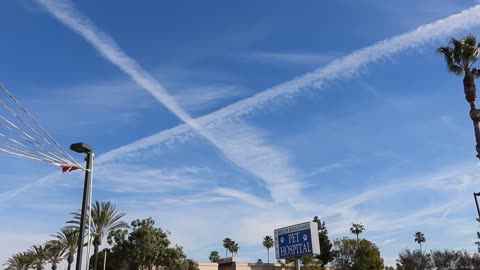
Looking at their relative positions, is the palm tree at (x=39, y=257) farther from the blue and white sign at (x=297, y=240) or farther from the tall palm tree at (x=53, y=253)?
the blue and white sign at (x=297, y=240)

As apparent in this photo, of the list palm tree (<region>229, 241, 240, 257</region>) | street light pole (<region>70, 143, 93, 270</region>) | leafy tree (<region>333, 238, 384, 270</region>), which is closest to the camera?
street light pole (<region>70, 143, 93, 270</region>)

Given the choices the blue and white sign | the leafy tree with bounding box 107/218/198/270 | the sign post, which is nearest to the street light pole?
the sign post

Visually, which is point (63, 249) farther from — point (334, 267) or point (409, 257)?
point (409, 257)

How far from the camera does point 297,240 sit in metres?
15.1

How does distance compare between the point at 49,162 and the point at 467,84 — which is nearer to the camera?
the point at 49,162

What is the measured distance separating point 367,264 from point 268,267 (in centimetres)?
1595

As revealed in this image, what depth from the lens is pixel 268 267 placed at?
73250 mm

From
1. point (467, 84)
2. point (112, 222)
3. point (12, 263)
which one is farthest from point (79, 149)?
point (12, 263)

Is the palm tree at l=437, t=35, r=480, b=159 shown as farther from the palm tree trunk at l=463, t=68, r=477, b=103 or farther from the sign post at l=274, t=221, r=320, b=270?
the sign post at l=274, t=221, r=320, b=270

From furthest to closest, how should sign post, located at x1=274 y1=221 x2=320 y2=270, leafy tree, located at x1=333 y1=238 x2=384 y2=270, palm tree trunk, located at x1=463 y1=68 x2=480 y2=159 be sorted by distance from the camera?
leafy tree, located at x1=333 y1=238 x2=384 y2=270, palm tree trunk, located at x1=463 y1=68 x2=480 y2=159, sign post, located at x1=274 y1=221 x2=320 y2=270

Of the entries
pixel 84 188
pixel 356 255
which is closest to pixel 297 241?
pixel 84 188

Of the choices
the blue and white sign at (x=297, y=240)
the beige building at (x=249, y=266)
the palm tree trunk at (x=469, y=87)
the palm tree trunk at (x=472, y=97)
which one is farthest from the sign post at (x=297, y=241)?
the beige building at (x=249, y=266)

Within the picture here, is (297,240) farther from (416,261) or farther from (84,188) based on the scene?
(416,261)

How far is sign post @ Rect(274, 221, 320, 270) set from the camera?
14.6 meters
